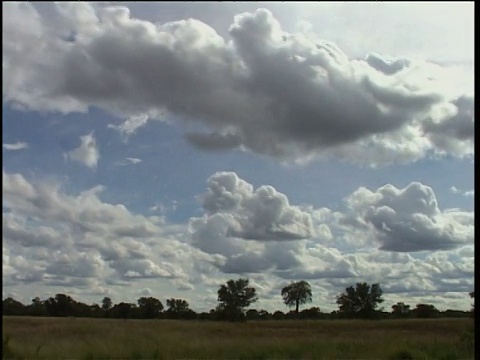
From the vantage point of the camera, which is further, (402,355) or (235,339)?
(235,339)

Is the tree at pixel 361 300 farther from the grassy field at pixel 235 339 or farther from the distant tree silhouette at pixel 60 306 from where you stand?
the distant tree silhouette at pixel 60 306

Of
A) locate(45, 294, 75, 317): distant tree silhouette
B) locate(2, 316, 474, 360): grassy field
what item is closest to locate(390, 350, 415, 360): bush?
locate(2, 316, 474, 360): grassy field

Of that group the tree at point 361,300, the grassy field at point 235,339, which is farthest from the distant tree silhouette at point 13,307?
the tree at point 361,300

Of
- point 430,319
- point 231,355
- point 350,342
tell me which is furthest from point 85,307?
point 430,319

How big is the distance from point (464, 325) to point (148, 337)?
5541 mm

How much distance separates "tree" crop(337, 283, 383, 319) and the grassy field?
0.46 metres

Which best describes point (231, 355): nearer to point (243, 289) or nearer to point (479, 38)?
point (243, 289)

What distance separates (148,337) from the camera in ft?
38.0

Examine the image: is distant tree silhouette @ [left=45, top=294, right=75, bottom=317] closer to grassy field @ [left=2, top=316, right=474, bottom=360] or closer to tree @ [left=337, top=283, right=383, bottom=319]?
grassy field @ [left=2, top=316, right=474, bottom=360]

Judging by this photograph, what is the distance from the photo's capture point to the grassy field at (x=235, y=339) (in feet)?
35.1

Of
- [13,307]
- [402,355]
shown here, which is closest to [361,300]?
[402,355]

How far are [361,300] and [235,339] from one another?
2.37 metres

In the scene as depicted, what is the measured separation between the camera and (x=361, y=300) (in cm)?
1099

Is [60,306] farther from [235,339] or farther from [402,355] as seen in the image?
[402,355]
